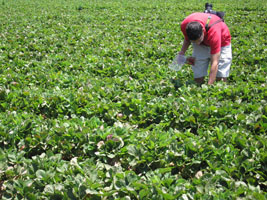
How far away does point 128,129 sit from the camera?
3.18 metres

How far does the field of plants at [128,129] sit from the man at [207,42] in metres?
0.35

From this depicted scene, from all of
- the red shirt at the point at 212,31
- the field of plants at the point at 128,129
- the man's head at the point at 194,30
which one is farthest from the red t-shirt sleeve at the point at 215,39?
the field of plants at the point at 128,129

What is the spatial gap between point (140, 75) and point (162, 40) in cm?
332

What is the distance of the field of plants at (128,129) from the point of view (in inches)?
92.5

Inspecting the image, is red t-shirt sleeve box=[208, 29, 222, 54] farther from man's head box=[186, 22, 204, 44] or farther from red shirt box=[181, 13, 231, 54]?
man's head box=[186, 22, 204, 44]

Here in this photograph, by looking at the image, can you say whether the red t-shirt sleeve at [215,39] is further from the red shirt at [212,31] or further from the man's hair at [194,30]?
the man's hair at [194,30]

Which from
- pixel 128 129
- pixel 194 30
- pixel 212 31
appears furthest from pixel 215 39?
pixel 128 129

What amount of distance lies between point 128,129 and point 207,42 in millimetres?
2070

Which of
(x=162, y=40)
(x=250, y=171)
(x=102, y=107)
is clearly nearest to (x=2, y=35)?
(x=162, y=40)

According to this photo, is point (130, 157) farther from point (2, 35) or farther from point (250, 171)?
point (2, 35)

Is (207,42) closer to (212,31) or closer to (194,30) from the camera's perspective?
(212,31)

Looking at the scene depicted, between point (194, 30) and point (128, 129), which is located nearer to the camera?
point (128, 129)

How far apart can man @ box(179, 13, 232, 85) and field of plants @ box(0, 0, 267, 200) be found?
1.16ft

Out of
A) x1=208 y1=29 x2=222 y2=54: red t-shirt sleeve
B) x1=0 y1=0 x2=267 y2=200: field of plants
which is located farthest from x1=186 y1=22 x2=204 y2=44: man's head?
x1=0 y1=0 x2=267 y2=200: field of plants
